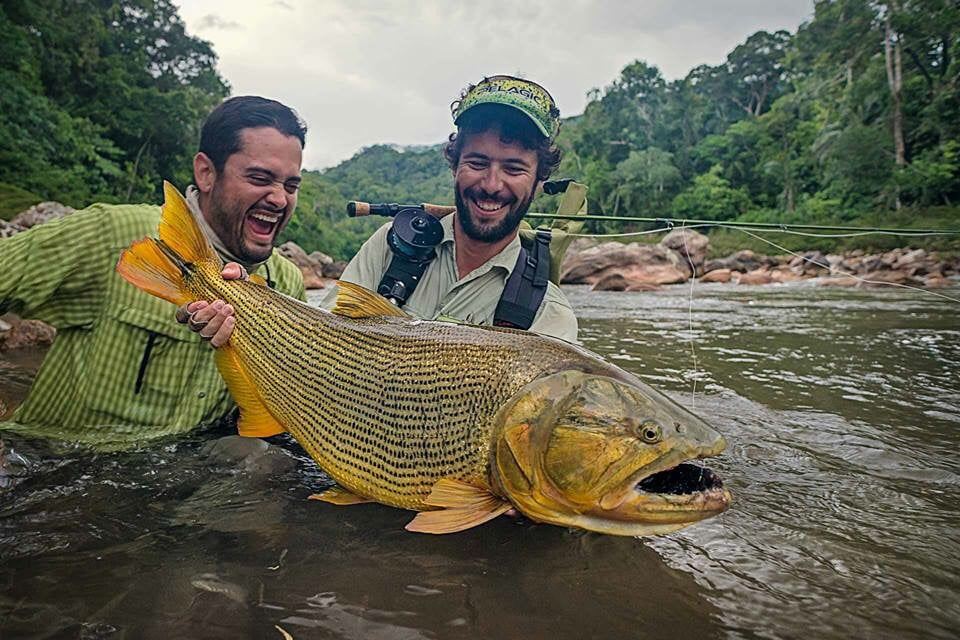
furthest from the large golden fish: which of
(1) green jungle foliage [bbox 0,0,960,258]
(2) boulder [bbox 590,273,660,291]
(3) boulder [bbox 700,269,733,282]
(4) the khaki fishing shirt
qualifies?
(3) boulder [bbox 700,269,733,282]

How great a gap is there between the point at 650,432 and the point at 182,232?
95.1 inches

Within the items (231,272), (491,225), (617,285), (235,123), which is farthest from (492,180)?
(617,285)

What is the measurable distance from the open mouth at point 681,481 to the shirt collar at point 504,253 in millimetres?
2036

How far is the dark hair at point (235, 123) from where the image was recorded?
11.4ft

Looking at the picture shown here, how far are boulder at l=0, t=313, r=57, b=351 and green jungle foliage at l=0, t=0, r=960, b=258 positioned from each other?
17.8 m

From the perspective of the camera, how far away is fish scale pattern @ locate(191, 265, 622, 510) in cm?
229

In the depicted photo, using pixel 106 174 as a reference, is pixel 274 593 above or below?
below

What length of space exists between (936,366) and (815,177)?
4678 centimetres

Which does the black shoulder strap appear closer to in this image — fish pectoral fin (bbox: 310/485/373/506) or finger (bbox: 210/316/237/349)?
fish pectoral fin (bbox: 310/485/373/506)

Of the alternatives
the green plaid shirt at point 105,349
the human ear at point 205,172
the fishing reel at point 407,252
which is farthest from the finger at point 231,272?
the fishing reel at point 407,252

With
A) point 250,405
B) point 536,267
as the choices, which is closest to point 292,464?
point 250,405

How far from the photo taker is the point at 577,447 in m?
2.00

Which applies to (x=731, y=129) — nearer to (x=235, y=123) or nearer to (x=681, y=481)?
(x=235, y=123)

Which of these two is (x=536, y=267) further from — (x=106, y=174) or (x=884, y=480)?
(x=106, y=174)
